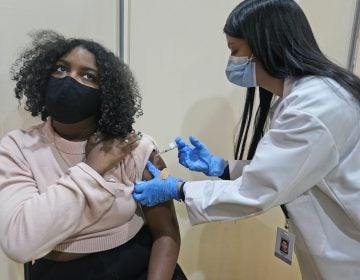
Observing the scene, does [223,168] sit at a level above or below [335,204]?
below

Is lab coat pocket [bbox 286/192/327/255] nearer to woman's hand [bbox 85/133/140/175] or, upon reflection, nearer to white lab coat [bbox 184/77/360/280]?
white lab coat [bbox 184/77/360/280]

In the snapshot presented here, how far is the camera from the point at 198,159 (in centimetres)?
165

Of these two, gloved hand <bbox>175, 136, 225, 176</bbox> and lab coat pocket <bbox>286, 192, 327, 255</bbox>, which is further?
gloved hand <bbox>175, 136, 225, 176</bbox>

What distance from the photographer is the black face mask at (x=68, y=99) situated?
3.80ft

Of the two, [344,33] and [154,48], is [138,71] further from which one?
[344,33]

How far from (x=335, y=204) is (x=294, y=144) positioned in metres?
0.28

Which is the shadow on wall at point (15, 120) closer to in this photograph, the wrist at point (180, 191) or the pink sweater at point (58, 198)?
the pink sweater at point (58, 198)

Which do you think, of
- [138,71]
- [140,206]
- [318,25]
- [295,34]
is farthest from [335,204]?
[318,25]

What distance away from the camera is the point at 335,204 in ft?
3.78

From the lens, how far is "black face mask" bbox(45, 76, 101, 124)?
3.80ft

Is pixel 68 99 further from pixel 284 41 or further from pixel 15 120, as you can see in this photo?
pixel 284 41

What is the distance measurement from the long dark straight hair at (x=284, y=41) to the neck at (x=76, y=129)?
610 mm

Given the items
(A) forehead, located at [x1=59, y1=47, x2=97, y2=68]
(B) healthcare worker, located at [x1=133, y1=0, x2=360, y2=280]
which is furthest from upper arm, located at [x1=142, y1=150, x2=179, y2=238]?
(A) forehead, located at [x1=59, y1=47, x2=97, y2=68]

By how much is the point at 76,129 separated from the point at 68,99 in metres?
0.16
